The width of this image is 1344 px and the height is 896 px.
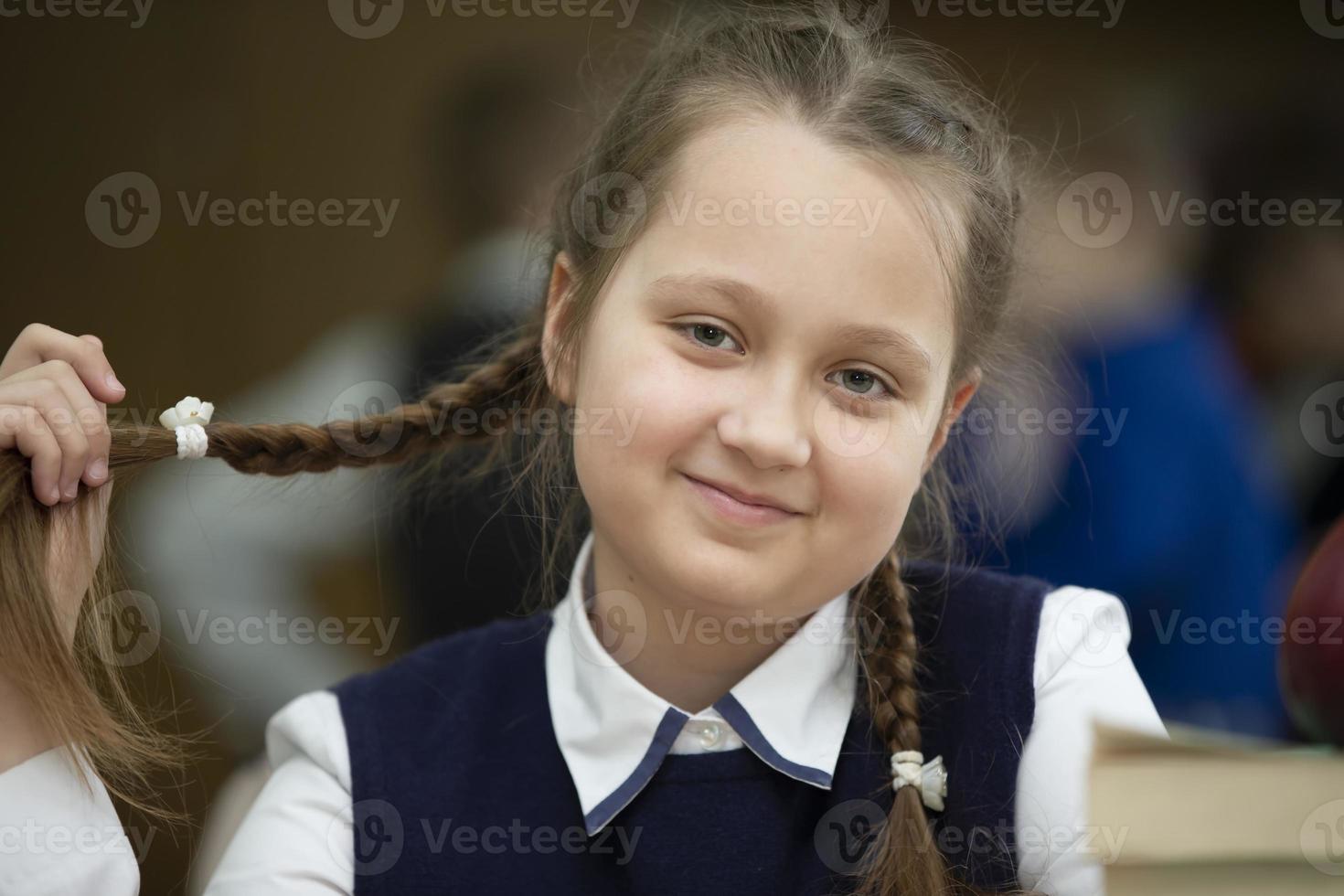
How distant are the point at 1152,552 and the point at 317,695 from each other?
1.15 m

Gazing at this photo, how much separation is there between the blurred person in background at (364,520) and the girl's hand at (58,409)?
0.58 meters

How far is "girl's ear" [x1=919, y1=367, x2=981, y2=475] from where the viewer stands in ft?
4.12

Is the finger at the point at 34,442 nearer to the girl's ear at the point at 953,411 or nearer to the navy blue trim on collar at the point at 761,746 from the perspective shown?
the navy blue trim on collar at the point at 761,746

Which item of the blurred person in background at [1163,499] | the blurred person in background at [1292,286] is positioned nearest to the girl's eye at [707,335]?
the blurred person in background at [1163,499]

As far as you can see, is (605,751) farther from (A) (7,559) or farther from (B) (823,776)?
(A) (7,559)

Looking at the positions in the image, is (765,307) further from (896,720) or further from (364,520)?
(364,520)

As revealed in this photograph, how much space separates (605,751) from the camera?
1.22 meters

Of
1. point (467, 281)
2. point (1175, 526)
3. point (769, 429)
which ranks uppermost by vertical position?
point (467, 281)

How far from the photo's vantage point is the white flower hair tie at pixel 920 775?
1.17 meters

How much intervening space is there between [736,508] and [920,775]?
0.28 meters

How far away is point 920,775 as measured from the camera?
1.17 meters

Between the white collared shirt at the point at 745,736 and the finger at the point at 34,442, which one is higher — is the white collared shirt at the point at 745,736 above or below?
below

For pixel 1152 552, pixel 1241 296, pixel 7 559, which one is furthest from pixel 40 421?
pixel 1241 296

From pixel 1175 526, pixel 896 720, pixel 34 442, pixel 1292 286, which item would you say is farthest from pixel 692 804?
pixel 1292 286
